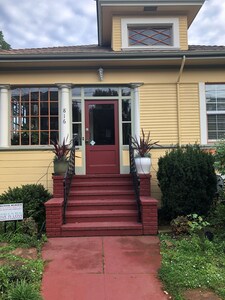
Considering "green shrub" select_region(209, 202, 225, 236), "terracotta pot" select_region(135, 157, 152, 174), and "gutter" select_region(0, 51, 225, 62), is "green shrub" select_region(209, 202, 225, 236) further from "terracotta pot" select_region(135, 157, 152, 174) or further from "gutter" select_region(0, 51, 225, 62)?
"gutter" select_region(0, 51, 225, 62)

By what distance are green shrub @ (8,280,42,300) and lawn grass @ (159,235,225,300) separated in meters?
1.53

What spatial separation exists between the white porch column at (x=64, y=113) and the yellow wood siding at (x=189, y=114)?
9.86 ft

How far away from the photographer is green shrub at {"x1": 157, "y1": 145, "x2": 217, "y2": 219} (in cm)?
616

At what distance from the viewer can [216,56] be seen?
7855 mm

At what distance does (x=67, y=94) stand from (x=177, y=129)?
3.06 m

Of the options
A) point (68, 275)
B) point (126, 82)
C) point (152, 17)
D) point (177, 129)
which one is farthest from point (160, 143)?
point (68, 275)

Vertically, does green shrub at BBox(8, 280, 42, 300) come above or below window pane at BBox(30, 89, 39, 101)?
below

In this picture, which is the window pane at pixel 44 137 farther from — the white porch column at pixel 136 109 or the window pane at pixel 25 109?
the white porch column at pixel 136 109

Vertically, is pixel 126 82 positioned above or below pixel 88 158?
above

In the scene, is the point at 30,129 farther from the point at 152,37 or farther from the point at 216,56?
the point at 216,56

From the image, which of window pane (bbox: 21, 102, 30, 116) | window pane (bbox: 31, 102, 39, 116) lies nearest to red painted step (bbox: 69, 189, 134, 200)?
window pane (bbox: 31, 102, 39, 116)

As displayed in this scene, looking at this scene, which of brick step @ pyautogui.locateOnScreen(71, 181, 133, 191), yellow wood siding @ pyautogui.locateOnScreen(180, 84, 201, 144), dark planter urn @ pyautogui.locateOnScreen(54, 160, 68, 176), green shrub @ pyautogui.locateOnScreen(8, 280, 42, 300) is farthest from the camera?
yellow wood siding @ pyautogui.locateOnScreen(180, 84, 201, 144)

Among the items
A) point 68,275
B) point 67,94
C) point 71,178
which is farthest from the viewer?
point 67,94

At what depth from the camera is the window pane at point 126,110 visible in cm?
848
